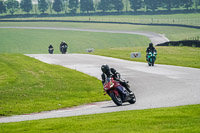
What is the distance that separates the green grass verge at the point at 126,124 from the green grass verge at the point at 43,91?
13.8 ft

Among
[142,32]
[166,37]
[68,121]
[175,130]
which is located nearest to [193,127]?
[175,130]

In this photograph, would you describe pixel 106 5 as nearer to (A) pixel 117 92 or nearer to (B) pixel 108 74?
(A) pixel 117 92

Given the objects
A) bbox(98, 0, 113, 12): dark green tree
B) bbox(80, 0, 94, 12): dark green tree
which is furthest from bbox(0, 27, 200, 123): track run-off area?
bbox(80, 0, 94, 12): dark green tree

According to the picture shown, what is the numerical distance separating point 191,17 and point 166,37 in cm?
4008

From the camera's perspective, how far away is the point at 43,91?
1998 centimetres

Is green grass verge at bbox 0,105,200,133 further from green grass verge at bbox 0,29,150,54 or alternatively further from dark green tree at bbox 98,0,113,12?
dark green tree at bbox 98,0,113,12

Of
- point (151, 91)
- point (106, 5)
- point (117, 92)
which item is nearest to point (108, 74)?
point (117, 92)

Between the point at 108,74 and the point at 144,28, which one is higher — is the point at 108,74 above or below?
above

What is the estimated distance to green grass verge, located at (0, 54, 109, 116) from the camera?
56.3 ft

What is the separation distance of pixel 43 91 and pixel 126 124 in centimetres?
941

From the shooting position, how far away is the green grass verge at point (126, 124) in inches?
410

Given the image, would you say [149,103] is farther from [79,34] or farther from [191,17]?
[191,17]

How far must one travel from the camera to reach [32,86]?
21.0 metres

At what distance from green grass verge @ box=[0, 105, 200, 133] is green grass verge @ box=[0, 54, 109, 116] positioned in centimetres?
421
